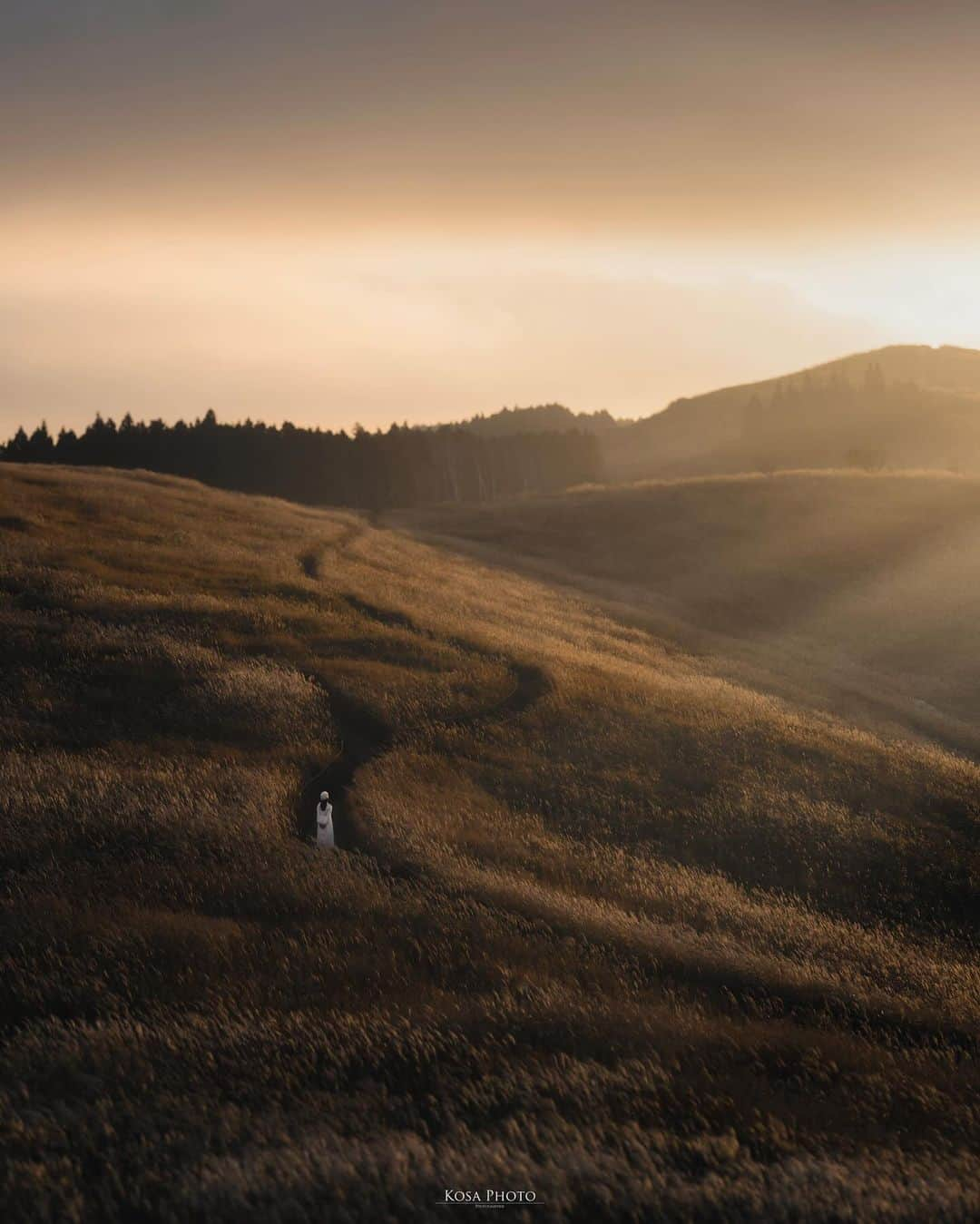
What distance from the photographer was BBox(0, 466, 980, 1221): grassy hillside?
8.46m

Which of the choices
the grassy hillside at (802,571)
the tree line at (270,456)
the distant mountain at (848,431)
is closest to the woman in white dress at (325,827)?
the grassy hillside at (802,571)

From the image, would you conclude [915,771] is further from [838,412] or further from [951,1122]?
[838,412]

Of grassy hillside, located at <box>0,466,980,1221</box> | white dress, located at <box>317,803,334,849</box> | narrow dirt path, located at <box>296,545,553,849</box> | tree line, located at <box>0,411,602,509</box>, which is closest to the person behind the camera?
grassy hillside, located at <box>0,466,980,1221</box>

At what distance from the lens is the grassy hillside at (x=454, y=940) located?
846 centimetres

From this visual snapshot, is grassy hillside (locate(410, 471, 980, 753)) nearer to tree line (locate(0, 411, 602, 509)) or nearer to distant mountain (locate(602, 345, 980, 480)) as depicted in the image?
tree line (locate(0, 411, 602, 509))

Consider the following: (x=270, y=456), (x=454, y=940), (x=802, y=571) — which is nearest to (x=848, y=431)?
(x=270, y=456)

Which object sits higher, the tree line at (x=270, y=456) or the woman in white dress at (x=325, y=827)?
the tree line at (x=270, y=456)

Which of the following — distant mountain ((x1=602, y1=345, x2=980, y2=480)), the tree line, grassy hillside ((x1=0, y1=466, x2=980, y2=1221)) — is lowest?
grassy hillside ((x1=0, y1=466, x2=980, y2=1221))

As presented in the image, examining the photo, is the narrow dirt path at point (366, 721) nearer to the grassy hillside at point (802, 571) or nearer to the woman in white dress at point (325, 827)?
the woman in white dress at point (325, 827)

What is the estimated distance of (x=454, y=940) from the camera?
13.0 meters

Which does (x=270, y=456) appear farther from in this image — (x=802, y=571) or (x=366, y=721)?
(x=366, y=721)

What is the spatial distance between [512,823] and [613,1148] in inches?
382

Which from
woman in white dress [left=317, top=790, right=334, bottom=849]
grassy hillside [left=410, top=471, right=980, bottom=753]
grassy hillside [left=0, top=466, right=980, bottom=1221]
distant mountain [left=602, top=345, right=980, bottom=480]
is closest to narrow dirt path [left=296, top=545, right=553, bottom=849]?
grassy hillside [left=0, top=466, right=980, bottom=1221]

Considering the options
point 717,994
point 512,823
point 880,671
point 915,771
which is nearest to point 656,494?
point 880,671
